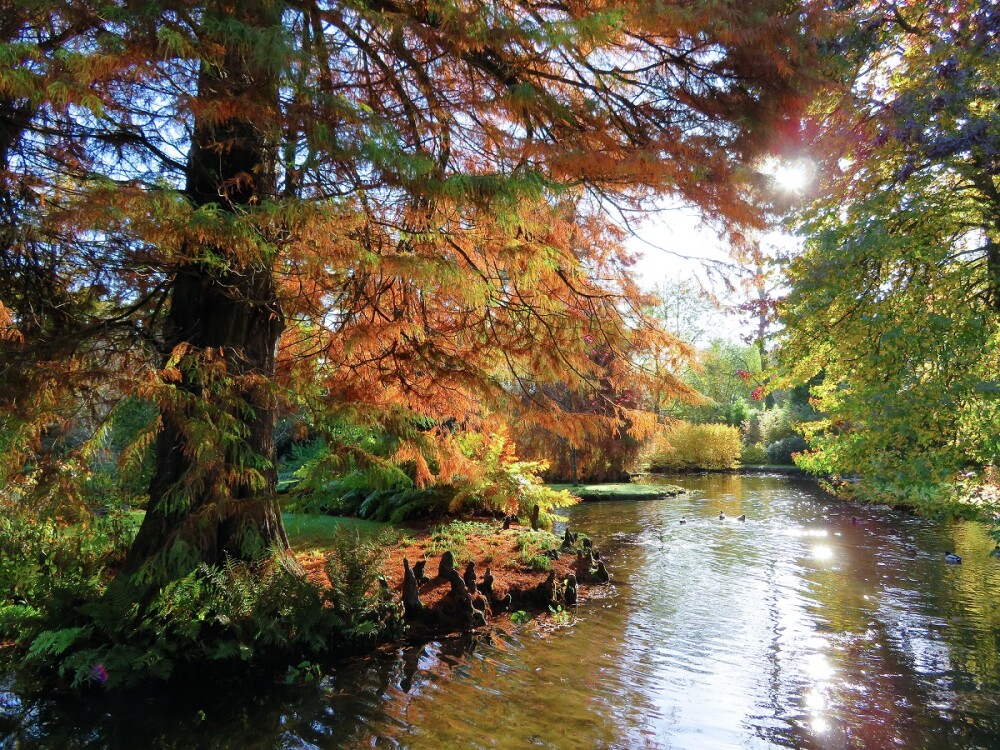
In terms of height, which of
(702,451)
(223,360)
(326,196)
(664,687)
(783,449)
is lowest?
(664,687)

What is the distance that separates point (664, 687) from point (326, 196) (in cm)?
456

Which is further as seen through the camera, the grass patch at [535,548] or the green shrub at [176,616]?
the grass patch at [535,548]

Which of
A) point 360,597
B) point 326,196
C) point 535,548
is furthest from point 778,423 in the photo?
point 326,196

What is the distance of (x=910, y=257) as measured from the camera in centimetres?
751

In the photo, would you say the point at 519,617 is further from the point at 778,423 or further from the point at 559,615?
the point at 778,423

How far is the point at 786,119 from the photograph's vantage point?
4543 mm

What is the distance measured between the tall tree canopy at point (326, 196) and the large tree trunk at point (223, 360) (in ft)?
0.09

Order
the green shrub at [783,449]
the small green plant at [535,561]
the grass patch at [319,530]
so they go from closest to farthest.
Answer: the small green plant at [535,561], the grass patch at [319,530], the green shrub at [783,449]

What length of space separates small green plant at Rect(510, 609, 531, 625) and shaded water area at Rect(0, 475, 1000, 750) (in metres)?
0.36

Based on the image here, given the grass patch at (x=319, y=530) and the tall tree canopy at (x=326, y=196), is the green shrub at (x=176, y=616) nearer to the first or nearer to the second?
the tall tree canopy at (x=326, y=196)

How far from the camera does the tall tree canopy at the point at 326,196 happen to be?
3.38 metres

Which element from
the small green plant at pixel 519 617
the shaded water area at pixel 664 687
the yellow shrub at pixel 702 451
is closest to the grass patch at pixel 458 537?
the small green plant at pixel 519 617

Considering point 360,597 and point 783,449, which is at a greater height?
point 783,449

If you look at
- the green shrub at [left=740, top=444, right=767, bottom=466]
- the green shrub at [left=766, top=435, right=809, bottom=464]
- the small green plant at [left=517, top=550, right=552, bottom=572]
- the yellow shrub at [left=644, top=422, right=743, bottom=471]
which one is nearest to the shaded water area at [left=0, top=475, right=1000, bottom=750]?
the small green plant at [left=517, top=550, right=552, bottom=572]
